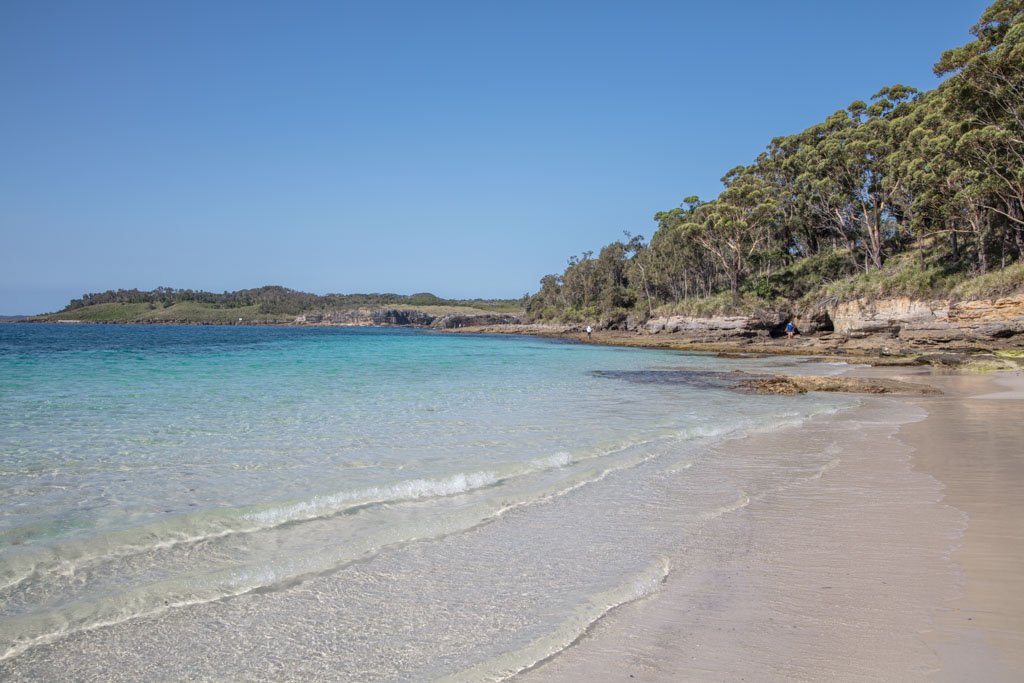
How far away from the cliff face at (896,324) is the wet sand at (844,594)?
92.1 feet

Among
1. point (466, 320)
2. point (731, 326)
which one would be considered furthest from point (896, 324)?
point (466, 320)

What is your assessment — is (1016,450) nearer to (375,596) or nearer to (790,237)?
(375,596)

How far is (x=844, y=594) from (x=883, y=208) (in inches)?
2057

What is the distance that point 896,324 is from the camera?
128 feet

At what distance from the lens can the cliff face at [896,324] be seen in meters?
29.5

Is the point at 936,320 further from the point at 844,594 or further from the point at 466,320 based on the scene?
the point at 466,320

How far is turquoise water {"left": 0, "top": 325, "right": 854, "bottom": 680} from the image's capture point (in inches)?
137

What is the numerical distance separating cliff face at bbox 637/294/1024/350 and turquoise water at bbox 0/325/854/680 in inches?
942

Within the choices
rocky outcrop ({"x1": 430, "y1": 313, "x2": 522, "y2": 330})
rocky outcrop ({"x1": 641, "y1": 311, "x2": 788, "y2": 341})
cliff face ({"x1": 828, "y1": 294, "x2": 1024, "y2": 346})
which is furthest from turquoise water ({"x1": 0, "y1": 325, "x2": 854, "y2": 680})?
rocky outcrop ({"x1": 430, "y1": 313, "x2": 522, "y2": 330})

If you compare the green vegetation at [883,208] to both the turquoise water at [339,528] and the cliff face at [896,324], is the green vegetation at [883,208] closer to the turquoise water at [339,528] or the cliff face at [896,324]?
the cliff face at [896,324]

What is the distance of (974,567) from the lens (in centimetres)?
448

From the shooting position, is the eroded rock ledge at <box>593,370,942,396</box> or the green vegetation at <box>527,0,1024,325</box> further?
the green vegetation at <box>527,0,1024,325</box>

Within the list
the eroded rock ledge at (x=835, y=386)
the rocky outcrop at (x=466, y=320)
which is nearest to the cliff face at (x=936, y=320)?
the eroded rock ledge at (x=835, y=386)

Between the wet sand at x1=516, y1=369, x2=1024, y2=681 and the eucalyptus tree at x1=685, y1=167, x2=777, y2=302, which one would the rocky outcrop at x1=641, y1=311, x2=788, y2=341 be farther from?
the wet sand at x1=516, y1=369, x2=1024, y2=681
